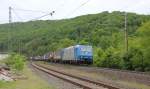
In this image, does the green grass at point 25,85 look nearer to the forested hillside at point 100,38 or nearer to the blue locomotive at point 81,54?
the forested hillside at point 100,38

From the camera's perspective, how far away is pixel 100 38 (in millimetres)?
93312

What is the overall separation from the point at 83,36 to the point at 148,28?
220 ft

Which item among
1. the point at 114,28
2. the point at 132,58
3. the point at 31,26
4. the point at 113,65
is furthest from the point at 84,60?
the point at 31,26

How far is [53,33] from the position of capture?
149 metres

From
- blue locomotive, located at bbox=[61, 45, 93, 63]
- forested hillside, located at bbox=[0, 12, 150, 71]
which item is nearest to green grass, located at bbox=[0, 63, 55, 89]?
forested hillside, located at bbox=[0, 12, 150, 71]

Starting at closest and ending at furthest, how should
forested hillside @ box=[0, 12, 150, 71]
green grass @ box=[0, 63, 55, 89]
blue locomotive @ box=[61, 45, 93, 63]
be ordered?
green grass @ box=[0, 63, 55, 89] < forested hillside @ box=[0, 12, 150, 71] < blue locomotive @ box=[61, 45, 93, 63]

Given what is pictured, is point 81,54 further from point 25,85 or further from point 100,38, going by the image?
point 25,85

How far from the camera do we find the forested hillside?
167 ft

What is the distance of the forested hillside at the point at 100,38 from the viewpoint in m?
50.9

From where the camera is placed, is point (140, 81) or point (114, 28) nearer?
point (140, 81)

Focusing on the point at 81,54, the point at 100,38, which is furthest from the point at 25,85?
the point at 100,38

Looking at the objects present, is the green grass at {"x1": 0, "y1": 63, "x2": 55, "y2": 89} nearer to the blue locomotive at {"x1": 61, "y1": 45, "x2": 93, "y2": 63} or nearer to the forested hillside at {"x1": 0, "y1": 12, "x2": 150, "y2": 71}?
the forested hillside at {"x1": 0, "y1": 12, "x2": 150, "y2": 71}

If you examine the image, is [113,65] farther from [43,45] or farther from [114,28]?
[43,45]

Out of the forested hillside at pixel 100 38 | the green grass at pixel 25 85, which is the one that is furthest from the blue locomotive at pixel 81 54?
the green grass at pixel 25 85
